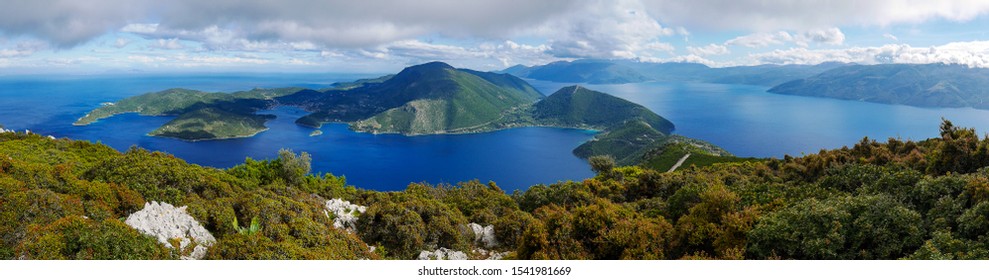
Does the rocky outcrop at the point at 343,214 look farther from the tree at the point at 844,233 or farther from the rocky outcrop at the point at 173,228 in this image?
the tree at the point at 844,233

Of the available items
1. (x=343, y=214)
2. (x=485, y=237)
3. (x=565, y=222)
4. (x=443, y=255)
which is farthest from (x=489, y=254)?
(x=343, y=214)

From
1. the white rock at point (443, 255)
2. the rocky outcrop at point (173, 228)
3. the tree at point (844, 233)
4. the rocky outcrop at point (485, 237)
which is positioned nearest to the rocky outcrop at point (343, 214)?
the white rock at point (443, 255)

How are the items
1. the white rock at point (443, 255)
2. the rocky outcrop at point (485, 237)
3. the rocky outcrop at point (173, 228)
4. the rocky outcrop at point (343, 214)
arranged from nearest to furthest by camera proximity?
1. the rocky outcrop at point (173, 228)
2. the white rock at point (443, 255)
3. the rocky outcrop at point (343, 214)
4. the rocky outcrop at point (485, 237)

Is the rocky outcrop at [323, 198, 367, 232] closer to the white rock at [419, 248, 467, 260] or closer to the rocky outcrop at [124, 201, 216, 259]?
the white rock at [419, 248, 467, 260]

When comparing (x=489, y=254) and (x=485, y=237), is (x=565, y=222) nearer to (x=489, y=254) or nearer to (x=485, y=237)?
(x=489, y=254)

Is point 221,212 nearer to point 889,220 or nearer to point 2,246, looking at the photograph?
point 2,246

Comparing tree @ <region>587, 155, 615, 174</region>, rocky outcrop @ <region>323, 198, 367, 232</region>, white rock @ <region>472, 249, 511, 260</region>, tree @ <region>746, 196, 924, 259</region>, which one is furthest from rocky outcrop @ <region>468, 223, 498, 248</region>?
tree @ <region>587, 155, 615, 174</region>

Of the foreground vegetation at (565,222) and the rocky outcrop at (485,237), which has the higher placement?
the foreground vegetation at (565,222)
